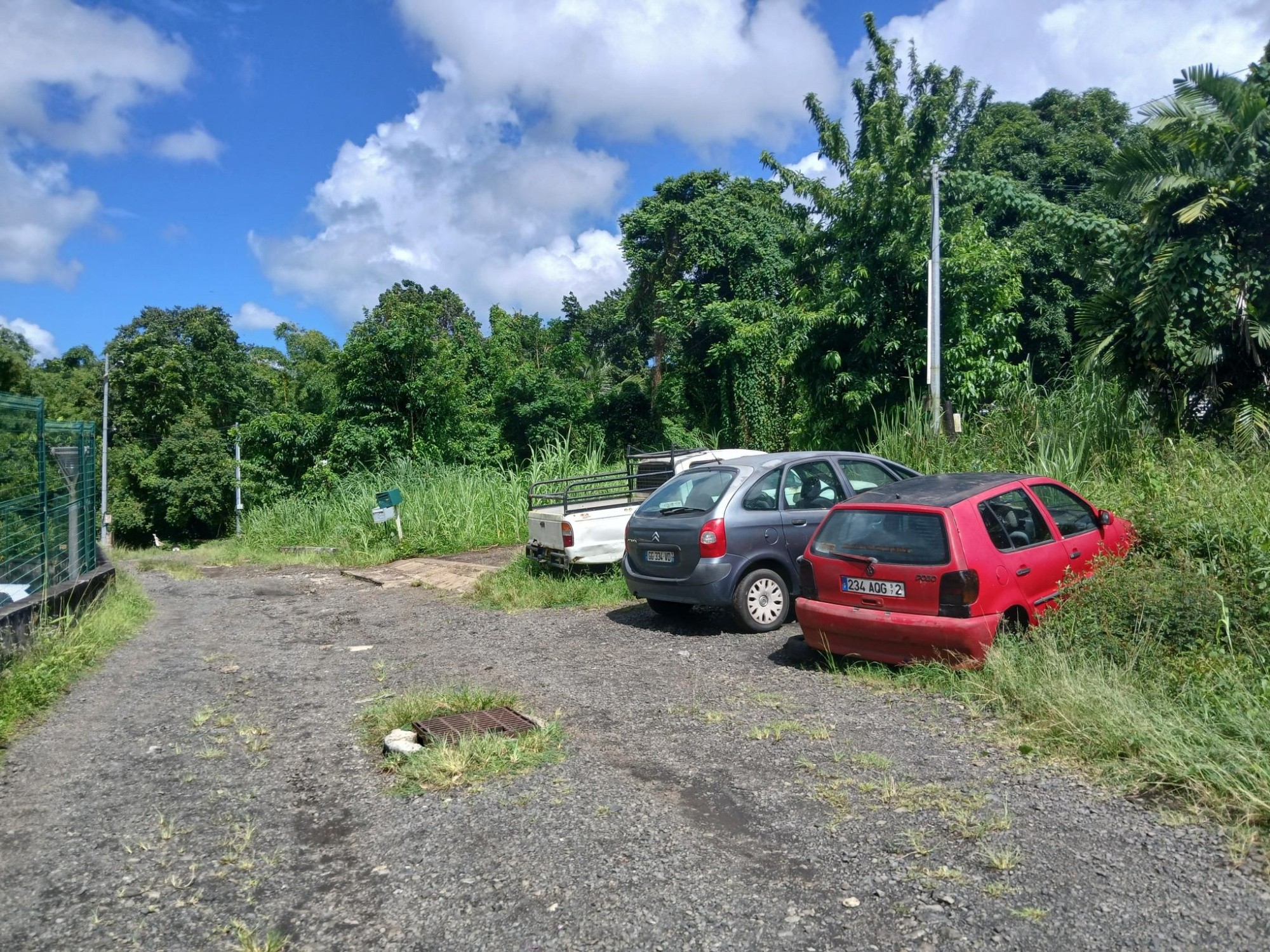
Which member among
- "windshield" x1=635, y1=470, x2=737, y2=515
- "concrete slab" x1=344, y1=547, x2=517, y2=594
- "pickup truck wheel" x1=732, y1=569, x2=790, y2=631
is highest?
"windshield" x1=635, y1=470, x2=737, y2=515

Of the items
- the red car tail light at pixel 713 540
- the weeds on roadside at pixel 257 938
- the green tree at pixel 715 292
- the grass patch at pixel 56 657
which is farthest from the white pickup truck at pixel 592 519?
the green tree at pixel 715 292

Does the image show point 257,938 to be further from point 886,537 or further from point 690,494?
point 690,494

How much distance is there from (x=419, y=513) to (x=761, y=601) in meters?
12.0

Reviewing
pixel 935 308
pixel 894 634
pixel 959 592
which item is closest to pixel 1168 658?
pixel 959 592

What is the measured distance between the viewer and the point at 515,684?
7.50 metres

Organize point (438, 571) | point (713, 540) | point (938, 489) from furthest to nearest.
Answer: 1. point (438, 571)
2. point (713, 540)
3. point (938, 489)

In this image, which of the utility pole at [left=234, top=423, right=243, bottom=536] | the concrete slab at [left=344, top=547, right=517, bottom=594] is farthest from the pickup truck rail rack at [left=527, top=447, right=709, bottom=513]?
the utility pole at [left=234, top=423, right=243, bottom=536]

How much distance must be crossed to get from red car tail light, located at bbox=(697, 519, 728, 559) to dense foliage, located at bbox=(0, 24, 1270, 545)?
5.46 m

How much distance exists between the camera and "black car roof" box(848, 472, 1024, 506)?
23.4ft

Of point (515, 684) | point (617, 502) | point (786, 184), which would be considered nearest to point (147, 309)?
point (786, 184)

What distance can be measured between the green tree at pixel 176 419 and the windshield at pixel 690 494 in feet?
111

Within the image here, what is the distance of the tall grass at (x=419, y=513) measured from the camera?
18969mm

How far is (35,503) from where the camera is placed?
9.20 metres

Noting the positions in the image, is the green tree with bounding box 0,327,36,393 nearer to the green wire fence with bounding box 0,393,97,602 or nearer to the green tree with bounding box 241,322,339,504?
the green tree with bounding box 241,322,339,504
